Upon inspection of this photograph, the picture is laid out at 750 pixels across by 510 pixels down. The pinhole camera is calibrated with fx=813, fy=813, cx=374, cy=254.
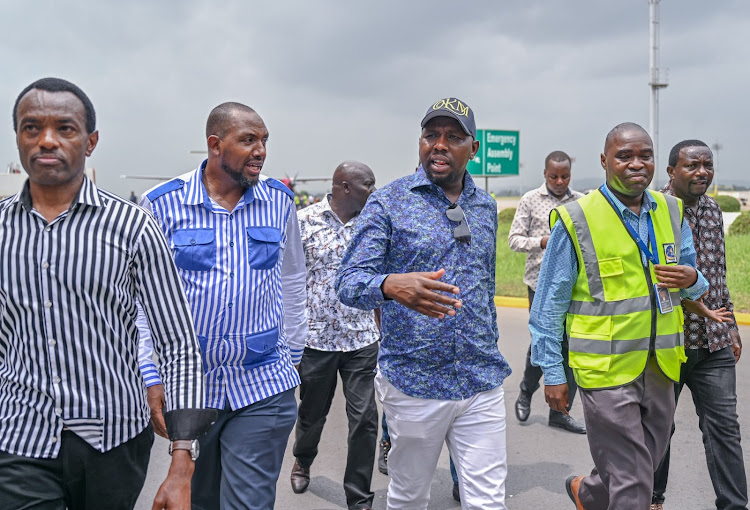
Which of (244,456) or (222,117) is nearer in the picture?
(244,456)

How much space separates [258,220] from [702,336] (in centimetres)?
241

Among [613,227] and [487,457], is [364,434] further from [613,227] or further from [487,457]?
[613,227]

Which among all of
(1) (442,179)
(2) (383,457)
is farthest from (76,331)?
(2) (383,457)

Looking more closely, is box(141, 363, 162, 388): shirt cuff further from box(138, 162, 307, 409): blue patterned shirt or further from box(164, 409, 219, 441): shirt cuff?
box(164, 409, 219, 441): shirt cuff

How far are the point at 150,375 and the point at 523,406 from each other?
403 centimetres

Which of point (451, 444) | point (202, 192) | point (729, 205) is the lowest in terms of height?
point (451, 444)

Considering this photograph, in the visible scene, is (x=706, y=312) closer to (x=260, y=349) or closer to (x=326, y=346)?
(x=326, y=346)

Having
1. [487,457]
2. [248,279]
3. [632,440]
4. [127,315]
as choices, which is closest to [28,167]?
[127,315]

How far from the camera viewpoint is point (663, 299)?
141 inches

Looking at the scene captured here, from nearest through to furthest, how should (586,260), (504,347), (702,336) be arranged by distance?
(586,260) → (702,336) → (504,347)

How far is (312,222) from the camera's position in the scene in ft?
17.2

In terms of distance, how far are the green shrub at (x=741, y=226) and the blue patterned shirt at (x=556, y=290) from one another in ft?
54.9

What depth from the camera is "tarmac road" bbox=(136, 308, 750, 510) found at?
489 centimetres

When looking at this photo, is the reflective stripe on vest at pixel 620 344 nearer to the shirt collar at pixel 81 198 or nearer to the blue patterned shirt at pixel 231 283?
the blue patterned shirt at pixel 231 283
